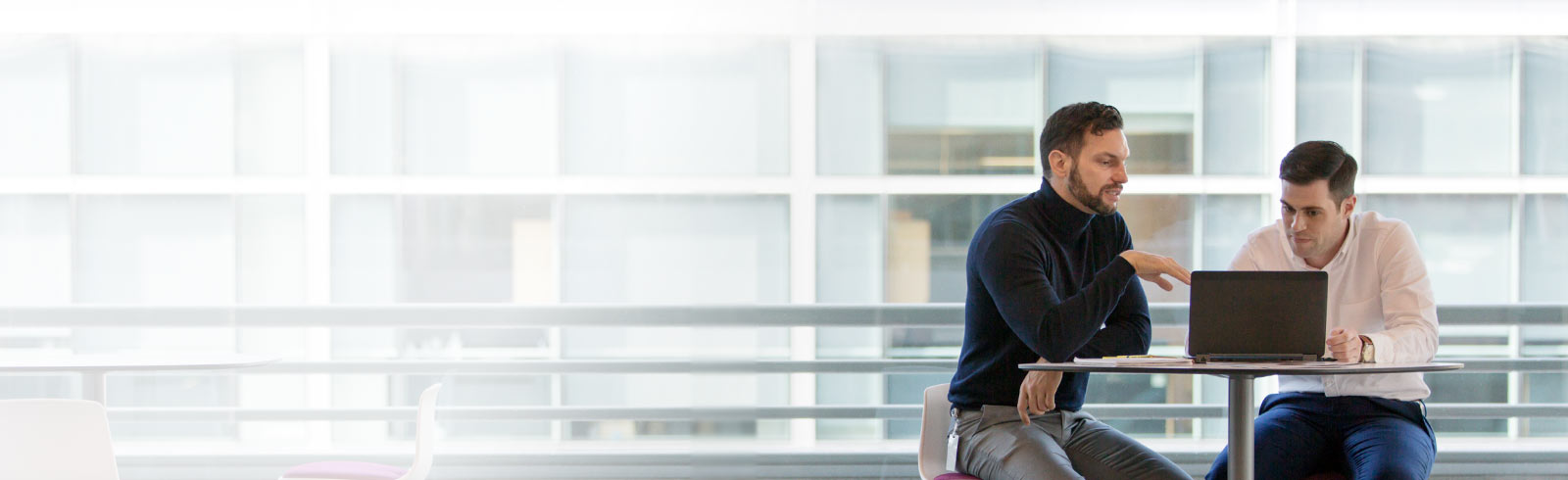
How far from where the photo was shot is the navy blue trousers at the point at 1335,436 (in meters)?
2.49

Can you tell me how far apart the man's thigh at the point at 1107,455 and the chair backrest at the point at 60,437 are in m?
1.95

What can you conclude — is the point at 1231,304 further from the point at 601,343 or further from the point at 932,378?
the point at 601,343

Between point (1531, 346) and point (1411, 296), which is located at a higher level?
point (1411, 296)

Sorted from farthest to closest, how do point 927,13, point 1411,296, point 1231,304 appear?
point 927,13 < point 1411,296 < point 1231,304

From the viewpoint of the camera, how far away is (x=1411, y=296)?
259 cm

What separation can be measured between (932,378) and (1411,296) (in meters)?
1.72

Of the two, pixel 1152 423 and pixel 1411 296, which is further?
pixel 1152 423

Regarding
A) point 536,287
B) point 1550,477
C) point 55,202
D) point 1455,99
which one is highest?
point 1455,99

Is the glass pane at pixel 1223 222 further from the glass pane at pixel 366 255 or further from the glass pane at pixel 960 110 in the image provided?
the glass pane at pixel 366 255

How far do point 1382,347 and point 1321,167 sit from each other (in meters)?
0.39

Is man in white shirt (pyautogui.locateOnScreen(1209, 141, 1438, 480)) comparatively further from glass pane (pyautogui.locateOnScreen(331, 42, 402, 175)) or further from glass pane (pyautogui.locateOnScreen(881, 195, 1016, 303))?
glass pane (pyautogui.locateOnScreen(331, 42, 402, 175))

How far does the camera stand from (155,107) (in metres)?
4.05

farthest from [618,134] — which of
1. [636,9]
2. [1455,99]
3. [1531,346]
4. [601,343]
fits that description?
[1531,346]

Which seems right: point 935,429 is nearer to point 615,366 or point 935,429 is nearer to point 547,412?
point 615,366
